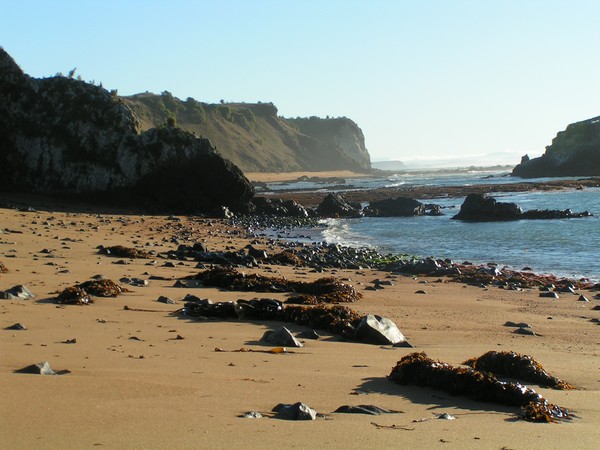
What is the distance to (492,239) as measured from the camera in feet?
91.9

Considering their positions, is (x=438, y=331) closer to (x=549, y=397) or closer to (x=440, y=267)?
(x=549, y=397)

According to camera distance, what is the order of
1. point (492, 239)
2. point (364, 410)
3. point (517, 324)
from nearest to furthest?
point (364, 410)
point (517, 324)
point (492, 239)

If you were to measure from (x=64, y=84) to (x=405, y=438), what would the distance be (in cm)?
3615

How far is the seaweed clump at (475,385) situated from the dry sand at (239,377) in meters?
0.08

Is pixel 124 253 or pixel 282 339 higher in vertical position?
pixel 282 339

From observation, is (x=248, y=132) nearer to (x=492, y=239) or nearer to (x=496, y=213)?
(x=496, y=213)

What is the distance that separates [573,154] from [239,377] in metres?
96.5

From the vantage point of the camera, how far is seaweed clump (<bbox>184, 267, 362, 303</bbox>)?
37.2ft

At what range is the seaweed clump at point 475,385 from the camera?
475 cm

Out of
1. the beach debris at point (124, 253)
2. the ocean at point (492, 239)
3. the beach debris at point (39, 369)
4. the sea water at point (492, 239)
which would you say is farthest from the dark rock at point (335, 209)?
the beach debris at point (39, 369)

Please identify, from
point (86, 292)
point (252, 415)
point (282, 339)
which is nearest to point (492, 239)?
point (86, 292)

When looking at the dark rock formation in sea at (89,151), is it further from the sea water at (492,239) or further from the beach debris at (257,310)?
the beach debris at (257,310)

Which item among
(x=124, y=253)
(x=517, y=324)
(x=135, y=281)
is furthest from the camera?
(x=124, y=253)

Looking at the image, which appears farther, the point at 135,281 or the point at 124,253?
the point at 124,253
